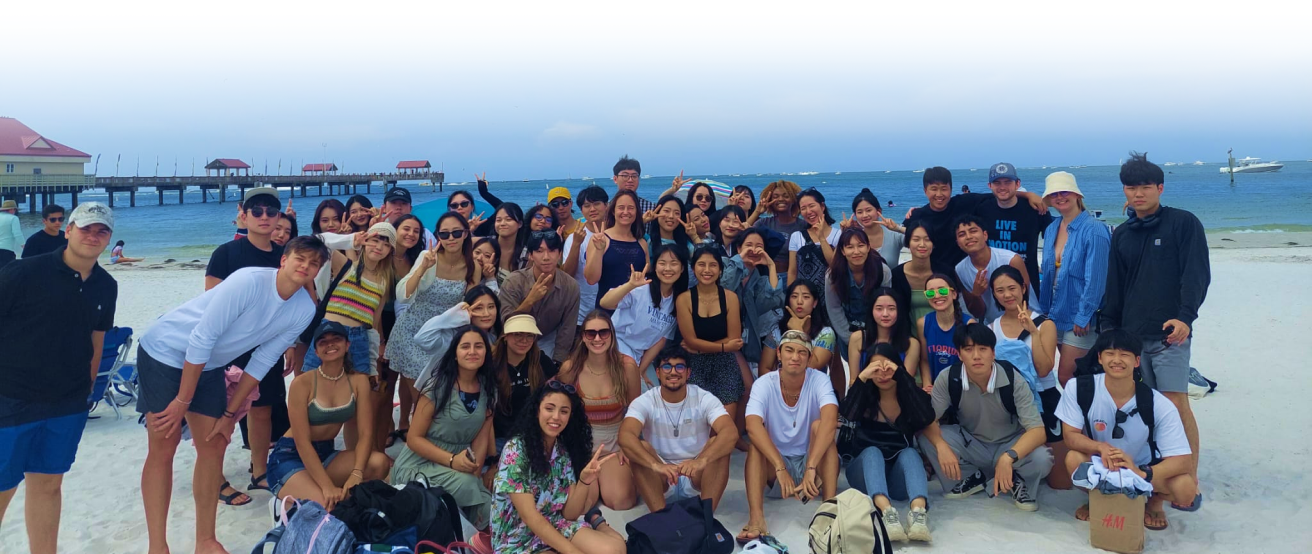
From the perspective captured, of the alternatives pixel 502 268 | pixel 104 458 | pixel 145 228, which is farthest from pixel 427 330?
pixel 145 228

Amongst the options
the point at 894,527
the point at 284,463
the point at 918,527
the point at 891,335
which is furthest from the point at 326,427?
the point at 891,335

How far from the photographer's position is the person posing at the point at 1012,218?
599 cm

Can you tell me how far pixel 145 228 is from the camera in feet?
127

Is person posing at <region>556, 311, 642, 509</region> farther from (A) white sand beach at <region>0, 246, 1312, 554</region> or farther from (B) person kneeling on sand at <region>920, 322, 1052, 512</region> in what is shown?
(B) person kneeling on sand at <region>920, 322, 1052, 512</region>

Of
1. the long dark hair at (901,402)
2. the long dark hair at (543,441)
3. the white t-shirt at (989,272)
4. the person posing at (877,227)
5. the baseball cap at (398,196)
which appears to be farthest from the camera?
the baseball cap at (398,196)

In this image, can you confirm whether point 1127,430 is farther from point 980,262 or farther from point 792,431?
point 792,431

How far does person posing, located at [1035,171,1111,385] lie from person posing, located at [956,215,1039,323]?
209 mm

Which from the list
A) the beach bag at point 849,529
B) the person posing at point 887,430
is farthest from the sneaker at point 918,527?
the beach bag at point 849,529

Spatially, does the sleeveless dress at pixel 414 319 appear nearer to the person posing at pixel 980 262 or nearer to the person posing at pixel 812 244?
the person posing at pixel 812 244

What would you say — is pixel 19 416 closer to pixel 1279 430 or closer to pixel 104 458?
pixel 104 458

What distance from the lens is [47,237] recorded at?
892 cm

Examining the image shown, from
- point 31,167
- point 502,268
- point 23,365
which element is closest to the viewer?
point 23,365

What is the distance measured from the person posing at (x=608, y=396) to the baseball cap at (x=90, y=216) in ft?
8.37

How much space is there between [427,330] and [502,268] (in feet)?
3.54
